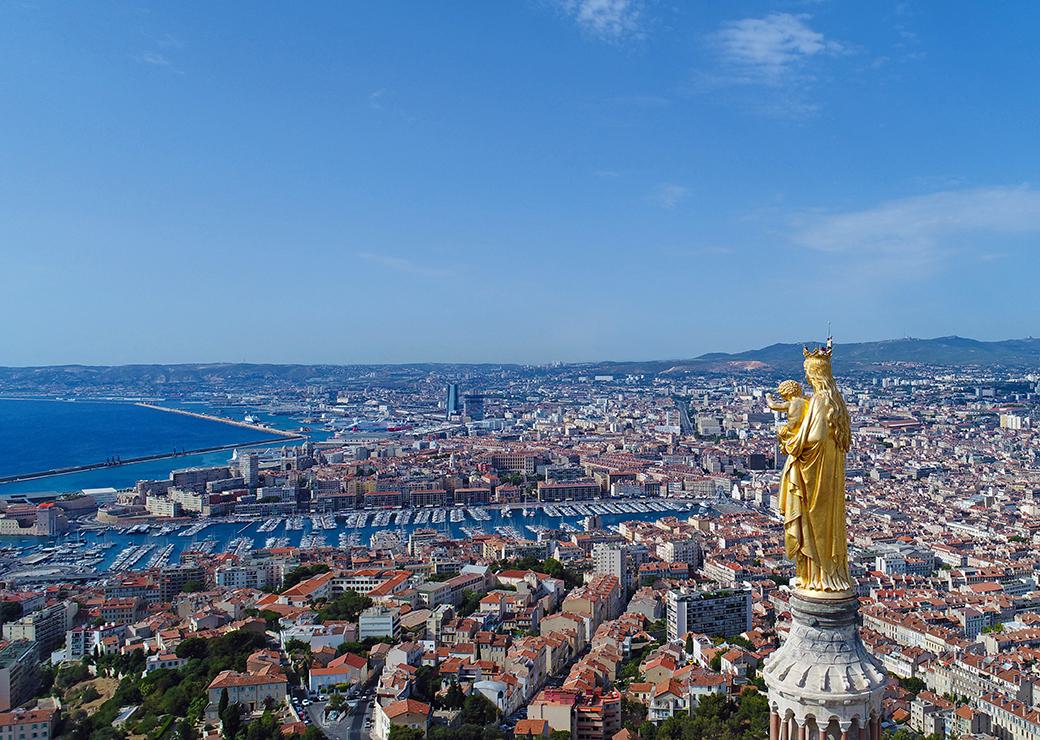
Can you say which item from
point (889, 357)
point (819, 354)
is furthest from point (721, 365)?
point (819, 354)

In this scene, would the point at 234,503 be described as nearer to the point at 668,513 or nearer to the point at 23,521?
the point at 23,521

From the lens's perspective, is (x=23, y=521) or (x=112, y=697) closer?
(x=112, y=697)

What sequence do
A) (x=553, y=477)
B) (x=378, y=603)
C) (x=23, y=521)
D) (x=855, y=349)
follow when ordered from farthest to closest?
(x=855, y=349), (x=553, y=477), (x=23, y=521), (x=378, y=603)

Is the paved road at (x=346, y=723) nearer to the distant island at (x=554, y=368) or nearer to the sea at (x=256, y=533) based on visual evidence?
the sea at (x=256, y=533)

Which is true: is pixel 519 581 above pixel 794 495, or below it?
below

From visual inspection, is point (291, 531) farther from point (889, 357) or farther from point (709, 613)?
point (889, 357)

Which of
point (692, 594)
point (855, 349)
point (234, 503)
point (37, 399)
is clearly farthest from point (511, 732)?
point (855, 349)

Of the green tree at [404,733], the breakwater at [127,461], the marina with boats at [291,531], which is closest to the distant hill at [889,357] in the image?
the breakwater at [127,461]

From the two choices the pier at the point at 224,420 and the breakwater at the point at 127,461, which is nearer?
the breakwater at the point at 127,461

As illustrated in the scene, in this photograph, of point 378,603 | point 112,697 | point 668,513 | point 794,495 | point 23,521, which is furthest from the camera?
point 668,513
